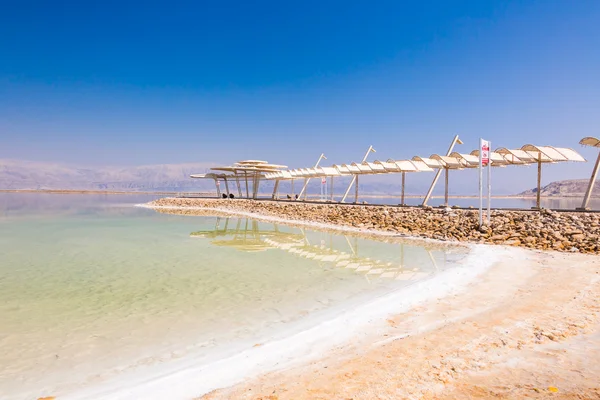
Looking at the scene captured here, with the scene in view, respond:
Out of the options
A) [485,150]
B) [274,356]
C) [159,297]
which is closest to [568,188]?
[485,150]

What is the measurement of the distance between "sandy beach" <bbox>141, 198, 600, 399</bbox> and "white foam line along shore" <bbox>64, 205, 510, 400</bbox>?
0.12m

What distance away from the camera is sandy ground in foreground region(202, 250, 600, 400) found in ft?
8.68

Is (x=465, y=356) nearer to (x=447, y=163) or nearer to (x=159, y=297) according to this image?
(x=159, y=297)

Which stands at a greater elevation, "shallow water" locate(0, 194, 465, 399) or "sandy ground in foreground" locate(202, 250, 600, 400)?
"sandy ground in foreground" locate(202, 250, 600, 400)

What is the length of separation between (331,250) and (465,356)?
25.2 feet

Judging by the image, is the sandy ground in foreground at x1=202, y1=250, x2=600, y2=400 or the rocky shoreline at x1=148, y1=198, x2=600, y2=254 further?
the rocky shoreline at x1=148, y1=198, x2=600, y2=254

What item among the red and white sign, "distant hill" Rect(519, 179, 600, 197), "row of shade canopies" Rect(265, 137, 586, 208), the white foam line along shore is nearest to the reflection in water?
the white foam line along shore

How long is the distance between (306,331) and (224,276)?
12.1ft

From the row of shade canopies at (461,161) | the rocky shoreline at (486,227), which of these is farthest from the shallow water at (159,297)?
the row of shade canopies at (461,161)

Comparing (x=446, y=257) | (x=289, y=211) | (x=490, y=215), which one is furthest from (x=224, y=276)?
(x=289, y=211)

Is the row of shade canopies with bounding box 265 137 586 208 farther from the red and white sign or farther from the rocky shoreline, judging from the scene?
the rocky shoreline

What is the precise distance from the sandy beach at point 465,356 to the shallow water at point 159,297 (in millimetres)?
1020

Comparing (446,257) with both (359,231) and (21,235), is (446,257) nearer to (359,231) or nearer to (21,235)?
(359,231)

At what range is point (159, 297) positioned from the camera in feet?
19.5
